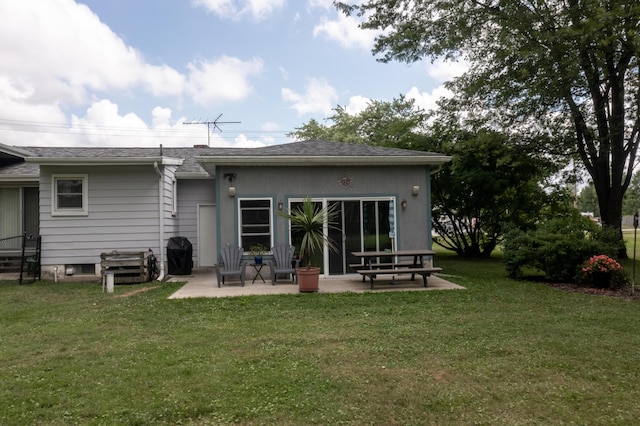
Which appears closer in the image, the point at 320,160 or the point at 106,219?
the point at 320,160

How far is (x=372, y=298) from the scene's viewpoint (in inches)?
286

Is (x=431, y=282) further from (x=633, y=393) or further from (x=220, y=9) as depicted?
(x=220, y=9)

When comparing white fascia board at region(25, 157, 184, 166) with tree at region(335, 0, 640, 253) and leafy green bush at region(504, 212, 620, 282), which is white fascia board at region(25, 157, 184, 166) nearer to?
tree at region(335, 0, 640, 253)

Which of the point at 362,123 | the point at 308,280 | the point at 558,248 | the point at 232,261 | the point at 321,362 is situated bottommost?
the point at 321,362

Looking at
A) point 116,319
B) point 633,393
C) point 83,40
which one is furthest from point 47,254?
point 633,393

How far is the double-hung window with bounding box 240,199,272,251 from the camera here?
946 cm

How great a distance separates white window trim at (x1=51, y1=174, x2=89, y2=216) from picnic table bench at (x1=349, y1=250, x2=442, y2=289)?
19.9 feet

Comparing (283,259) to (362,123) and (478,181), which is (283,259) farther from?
(362,123)

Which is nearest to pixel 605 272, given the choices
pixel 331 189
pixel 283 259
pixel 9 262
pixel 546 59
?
pixel 546 59

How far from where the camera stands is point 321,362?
13.1 feet

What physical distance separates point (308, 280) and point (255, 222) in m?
2.33

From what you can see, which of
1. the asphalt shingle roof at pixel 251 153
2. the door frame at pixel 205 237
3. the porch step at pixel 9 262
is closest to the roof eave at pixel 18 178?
the asphalt shingle roof at pixel 251 153

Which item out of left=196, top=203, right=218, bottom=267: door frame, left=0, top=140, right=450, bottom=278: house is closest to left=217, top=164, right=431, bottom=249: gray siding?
left=0, top=140, right=450, bottom=278: house

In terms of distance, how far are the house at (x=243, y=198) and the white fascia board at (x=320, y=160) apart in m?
0.02
